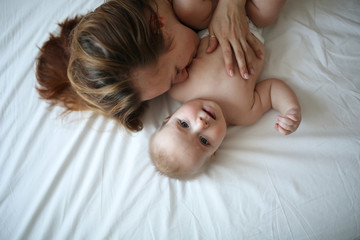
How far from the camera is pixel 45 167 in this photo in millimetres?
868

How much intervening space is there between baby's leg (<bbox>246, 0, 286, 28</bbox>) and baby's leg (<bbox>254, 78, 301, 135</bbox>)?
0.93ft

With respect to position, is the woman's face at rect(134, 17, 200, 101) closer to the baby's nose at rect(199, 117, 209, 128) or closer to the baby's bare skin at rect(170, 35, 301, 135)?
the baby's bare skin at rect(170, 35, 301, 135)

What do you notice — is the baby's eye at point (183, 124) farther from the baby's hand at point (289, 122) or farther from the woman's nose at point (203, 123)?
the baby's hand at point (289, 122)

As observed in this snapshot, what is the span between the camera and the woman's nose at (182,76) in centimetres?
89

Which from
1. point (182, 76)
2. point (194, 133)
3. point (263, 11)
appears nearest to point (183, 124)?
point (194, 133)

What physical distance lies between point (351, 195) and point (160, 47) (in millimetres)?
796

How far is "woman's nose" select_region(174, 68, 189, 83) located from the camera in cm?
89

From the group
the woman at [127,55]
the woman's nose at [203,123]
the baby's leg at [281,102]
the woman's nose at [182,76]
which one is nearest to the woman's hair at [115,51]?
the woman at [127,55]

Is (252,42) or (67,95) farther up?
(67,95)

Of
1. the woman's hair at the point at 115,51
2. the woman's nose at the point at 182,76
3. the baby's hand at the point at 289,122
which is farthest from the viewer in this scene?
the woman's nose at the point at 182,76

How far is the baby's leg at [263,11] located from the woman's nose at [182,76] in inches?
16.2

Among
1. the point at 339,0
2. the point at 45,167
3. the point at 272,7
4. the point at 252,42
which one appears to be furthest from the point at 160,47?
the point at 339,0

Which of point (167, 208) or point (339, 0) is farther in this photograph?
point (339, 0)

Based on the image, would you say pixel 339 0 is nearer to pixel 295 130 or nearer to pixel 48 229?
pixel 295 130
